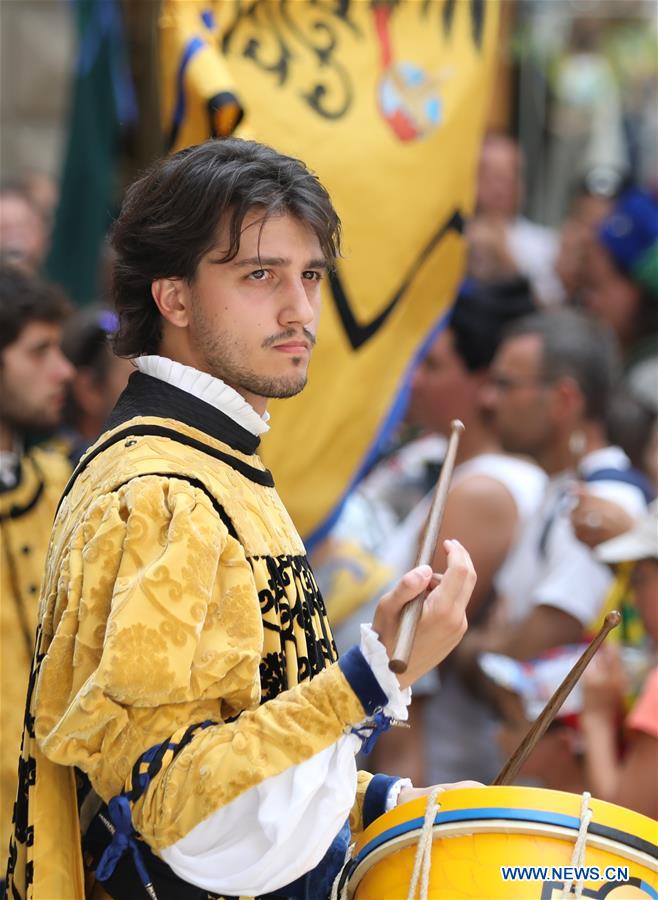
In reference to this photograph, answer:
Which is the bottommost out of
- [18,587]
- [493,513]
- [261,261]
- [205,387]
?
[18,587]

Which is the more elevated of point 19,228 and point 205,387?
point 205,387

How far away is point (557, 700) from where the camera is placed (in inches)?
91.3

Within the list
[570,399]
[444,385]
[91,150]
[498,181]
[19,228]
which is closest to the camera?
[570,399]

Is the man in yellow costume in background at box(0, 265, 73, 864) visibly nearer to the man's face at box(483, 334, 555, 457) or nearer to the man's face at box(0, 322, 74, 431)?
the man's face at box(0, 322, 74, 431)

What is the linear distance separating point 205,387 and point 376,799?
0.79 m

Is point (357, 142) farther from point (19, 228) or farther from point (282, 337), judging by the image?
point (19, 228)

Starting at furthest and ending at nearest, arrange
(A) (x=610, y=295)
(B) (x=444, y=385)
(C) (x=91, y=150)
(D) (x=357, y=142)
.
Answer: (C) (x=91, y=150) < (A) (x=610, y=295) < (B) (x=444, y=385) < (D) (x=357, y=142)

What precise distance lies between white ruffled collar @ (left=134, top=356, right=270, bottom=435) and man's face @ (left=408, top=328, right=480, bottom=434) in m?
2.92

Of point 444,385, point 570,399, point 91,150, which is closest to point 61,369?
point 444,385

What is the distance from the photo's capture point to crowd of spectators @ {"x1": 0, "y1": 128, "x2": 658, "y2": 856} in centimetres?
376

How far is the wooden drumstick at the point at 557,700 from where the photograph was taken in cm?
230

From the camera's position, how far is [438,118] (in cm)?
425

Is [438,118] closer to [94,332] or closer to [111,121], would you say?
[94,332]

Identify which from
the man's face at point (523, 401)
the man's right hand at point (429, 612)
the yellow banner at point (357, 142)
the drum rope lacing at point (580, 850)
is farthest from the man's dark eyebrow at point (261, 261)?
the man's face at point (523, 401)
